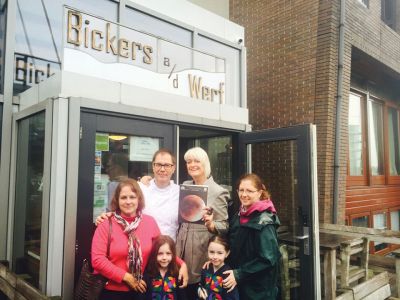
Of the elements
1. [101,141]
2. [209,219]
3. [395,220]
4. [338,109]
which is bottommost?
[395,220]

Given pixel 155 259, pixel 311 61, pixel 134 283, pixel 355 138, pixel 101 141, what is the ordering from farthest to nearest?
1. pixel 355 138
2. pixel 311 61
3. pixel 101 141
4. pixel 155 259
5. pixel 134 283

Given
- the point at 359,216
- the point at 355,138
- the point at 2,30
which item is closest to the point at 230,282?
the point at 2,30

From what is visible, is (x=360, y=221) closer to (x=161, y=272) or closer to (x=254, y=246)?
(x=254, y=246)

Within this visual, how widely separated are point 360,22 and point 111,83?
6515mm

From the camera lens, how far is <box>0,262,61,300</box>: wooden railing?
290cm

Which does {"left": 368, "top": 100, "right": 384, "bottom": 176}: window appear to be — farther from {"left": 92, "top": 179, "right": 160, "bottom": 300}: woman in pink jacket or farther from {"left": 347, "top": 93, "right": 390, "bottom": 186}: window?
{"left": 92, "top": 179, "right": 160, "bottom": 300}: woman in pink jacket

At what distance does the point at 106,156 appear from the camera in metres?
3.53

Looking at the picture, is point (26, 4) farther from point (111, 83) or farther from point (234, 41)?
point (234, 41)

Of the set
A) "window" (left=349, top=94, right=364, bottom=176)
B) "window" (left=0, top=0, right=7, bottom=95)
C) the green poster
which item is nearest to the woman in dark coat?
the green poster

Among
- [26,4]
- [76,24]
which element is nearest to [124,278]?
[76,24]

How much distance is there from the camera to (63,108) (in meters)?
3.17

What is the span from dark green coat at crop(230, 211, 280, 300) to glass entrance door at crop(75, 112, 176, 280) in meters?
1.33

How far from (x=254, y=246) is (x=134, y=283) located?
104 centimetres

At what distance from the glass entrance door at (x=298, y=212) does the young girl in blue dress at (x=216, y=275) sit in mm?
1013
